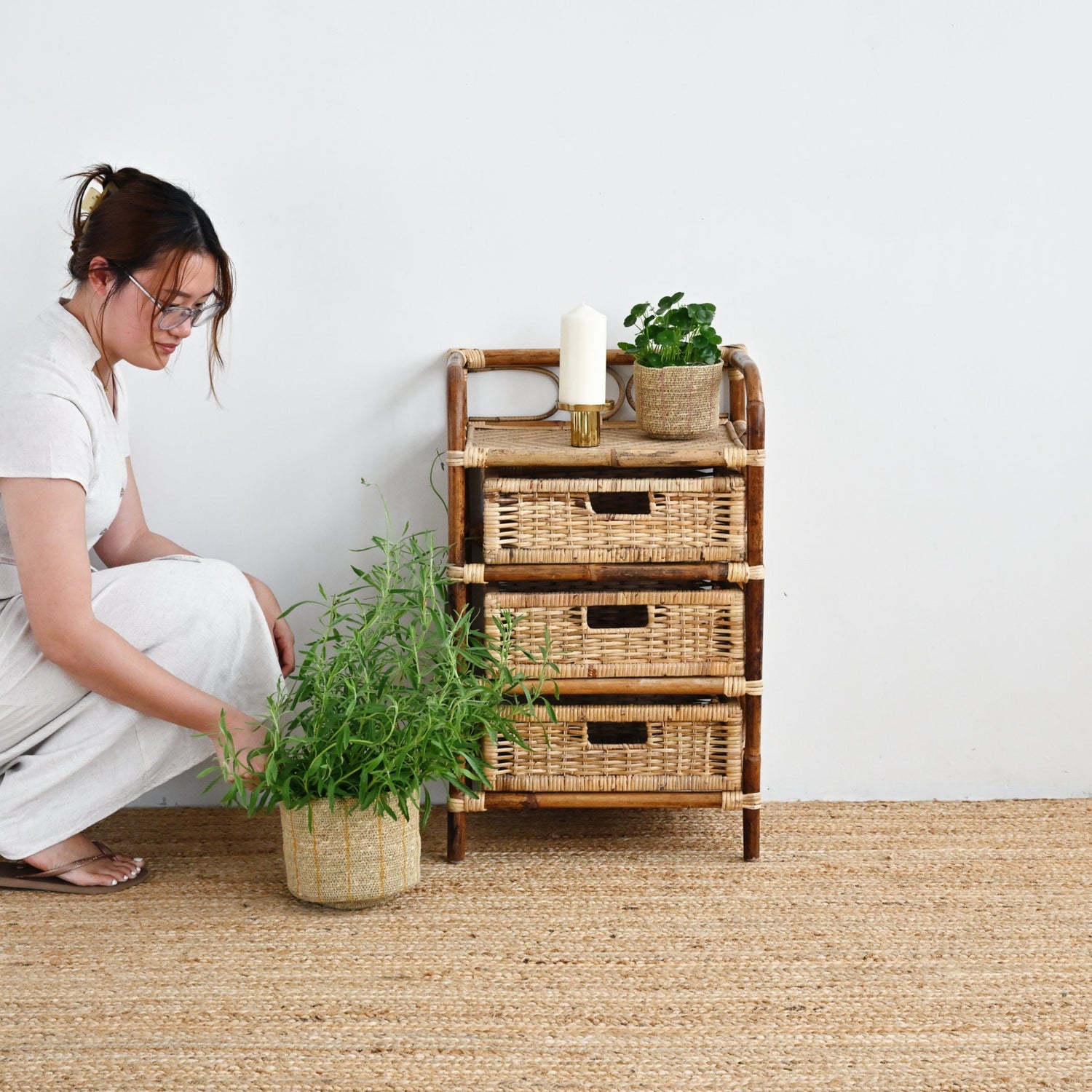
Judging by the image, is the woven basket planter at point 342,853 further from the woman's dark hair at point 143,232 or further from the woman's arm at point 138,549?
the woman's dark hair at point 143,232

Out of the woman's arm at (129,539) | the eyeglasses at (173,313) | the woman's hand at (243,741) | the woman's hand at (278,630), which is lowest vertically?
the woman's hand at (243,741)

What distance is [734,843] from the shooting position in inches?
66.4

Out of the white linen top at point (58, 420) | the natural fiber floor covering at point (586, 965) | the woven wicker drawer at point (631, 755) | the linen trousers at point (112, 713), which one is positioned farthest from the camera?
the woven wicker drawer at point (631, 755)

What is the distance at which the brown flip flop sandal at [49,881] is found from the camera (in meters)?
1.52

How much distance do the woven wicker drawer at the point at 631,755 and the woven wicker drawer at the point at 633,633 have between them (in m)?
0.06

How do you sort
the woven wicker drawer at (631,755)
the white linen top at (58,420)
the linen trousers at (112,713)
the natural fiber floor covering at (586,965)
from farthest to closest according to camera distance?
the woven wicker drawer at (631,755) < the linen trousers at (112,713) < the white linen top at (58,420) < the natural fiber floor covering at (586,965)

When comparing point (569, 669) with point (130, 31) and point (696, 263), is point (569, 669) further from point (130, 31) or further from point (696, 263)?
point (130, 31)

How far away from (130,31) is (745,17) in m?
0.89

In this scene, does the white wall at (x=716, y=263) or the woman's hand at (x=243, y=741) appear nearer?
the woman's hand at (x=243, y=741)

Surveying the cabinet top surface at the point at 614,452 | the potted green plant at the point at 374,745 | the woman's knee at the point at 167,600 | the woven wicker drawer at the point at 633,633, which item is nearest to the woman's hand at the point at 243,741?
the potted green plant at the point at 374,745

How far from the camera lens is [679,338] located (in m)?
1.59

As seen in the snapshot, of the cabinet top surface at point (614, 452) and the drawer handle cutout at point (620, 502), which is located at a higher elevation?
the cabinet top surface at point (614, 452)

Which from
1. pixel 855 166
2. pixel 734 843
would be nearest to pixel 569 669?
pixel 734 843

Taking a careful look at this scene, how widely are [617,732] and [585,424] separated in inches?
19.6
